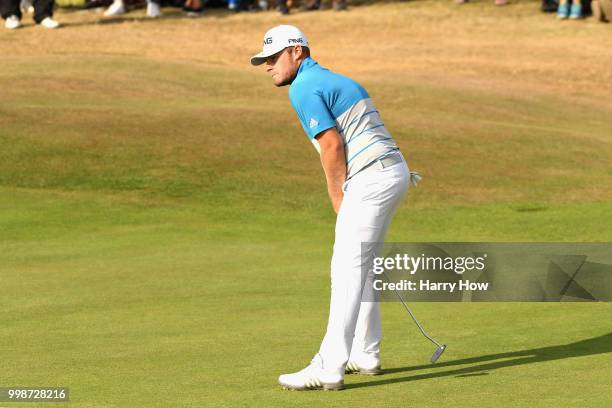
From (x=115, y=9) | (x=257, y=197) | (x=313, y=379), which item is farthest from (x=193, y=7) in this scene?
(x=313, y=379)

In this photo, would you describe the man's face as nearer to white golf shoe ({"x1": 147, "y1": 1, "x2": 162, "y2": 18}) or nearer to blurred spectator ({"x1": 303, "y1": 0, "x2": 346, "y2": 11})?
white golf shoe ({"x1": 147, "y1": 1, "x2": 162, "y2": 18})

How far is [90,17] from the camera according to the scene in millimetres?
36938

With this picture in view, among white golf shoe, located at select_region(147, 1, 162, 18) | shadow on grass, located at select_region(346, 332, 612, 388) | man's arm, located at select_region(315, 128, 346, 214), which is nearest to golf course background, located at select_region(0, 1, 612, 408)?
shadow on grass, located at select_region(346, 332, 612, 388)

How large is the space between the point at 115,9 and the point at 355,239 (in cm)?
3080

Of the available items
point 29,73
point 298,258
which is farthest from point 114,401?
point 29,73

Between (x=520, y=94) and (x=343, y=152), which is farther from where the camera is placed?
(x=520, y=94)

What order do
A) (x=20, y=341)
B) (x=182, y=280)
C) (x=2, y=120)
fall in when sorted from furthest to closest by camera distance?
(x=2, y=120)
(x=182, y=280)
(x=20, y=341)

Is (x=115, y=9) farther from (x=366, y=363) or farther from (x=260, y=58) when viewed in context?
(x=366, y=363)

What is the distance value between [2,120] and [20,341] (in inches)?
537

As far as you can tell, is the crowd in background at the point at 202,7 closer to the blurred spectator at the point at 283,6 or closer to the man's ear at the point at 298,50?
the blurred spectator at the point at 283,6

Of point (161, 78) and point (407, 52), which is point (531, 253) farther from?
point (407, 52)

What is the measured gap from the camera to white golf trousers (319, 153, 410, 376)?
301 inches

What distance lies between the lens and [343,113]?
25.2ft

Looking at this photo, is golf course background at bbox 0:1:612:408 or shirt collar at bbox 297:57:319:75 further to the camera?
golf course background at bbox 0:1:612:408
